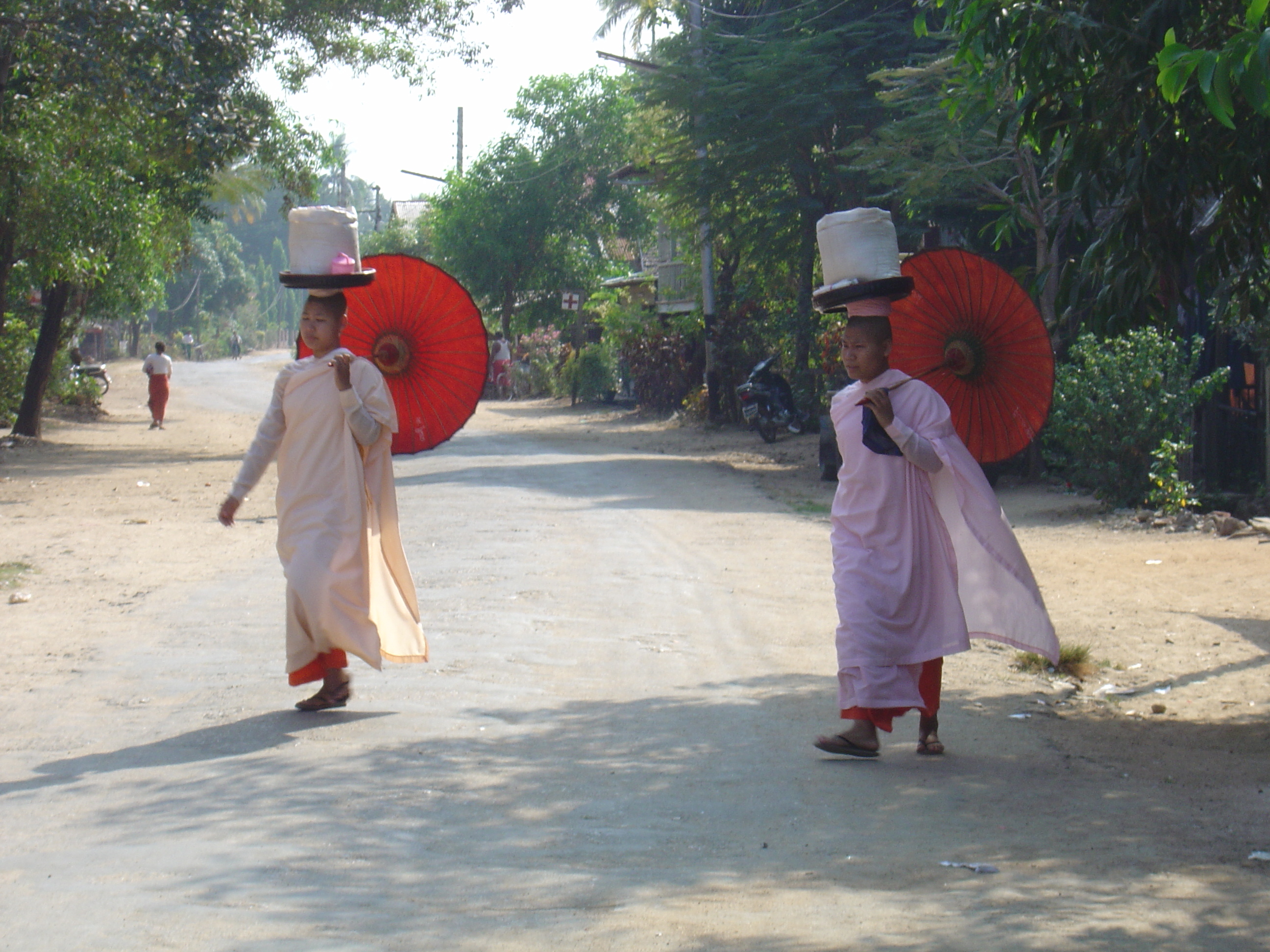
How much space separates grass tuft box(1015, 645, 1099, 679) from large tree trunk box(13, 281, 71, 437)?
63.4 ft

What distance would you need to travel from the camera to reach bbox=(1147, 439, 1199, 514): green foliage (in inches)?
474

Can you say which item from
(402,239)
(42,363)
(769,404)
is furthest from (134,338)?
(769,404)

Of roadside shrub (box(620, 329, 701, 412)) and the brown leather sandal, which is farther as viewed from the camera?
roadside shrub (box(620, 329, 701, 412))

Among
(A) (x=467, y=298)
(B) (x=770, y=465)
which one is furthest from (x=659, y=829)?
(B) (x=770, y=465)

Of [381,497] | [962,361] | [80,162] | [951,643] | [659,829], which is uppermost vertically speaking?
[80,162]

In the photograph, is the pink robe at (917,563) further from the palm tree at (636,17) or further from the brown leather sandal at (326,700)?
the palm tree at (636,17)

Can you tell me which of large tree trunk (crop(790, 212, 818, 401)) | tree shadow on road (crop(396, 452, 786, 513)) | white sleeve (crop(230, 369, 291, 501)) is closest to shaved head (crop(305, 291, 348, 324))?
white sleeve (crop(230, 369, 291, 501))

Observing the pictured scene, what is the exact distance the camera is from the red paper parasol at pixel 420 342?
5.97 metres

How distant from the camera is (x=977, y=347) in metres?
5.36

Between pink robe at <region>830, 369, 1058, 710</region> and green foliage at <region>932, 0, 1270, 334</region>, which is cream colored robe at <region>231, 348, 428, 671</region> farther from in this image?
green foliage at <region>932, 0, 1270, 334</region>

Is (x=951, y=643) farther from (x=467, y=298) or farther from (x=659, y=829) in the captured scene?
(x=467, y=298)

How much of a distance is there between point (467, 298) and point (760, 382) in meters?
16.7

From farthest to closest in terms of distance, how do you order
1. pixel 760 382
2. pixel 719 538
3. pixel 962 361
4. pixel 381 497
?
pixel 760 382 → pixel 719 538 → pixel 381 497 → pixel 962 361

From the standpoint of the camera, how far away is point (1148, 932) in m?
3.23
